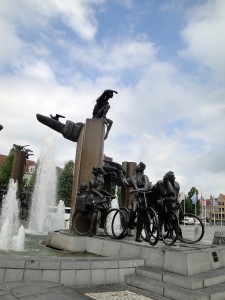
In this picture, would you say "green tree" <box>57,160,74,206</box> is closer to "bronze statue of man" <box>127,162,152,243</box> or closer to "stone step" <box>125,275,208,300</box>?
"bronze statue of man" <box>127,162,152,243</box>

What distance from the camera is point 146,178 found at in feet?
26.7

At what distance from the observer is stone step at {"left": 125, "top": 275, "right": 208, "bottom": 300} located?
4512 millimetres

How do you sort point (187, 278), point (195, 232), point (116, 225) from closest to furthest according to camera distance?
point (187, 278)
point (116, 225)
point (195, 232)

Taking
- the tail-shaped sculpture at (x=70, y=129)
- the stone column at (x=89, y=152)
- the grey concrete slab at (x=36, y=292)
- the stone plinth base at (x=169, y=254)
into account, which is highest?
the tail-shaped sculpture at (x=70, y=129)

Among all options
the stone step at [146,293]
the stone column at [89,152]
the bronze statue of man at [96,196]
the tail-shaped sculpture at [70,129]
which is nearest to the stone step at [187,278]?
the stone step at [146,293]

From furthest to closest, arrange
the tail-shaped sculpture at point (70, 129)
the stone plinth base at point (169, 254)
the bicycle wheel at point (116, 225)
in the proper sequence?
the tail-shaped sculpture at point (70, 129) < the bicycle wheel at point (116, 225) < the stone plinth base at point (169, 254)

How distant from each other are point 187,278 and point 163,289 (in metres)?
0.46

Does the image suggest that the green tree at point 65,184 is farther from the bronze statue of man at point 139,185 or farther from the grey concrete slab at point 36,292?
the grey concrete slab at point 36,292

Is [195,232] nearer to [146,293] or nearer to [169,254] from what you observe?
[169,254]

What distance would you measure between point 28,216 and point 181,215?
48.8 ft

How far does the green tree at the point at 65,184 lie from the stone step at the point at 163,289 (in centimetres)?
4164

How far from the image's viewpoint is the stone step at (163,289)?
14.8 feet

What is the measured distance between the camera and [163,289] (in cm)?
492

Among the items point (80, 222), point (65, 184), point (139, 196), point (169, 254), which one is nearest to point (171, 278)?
point (169, 254)
